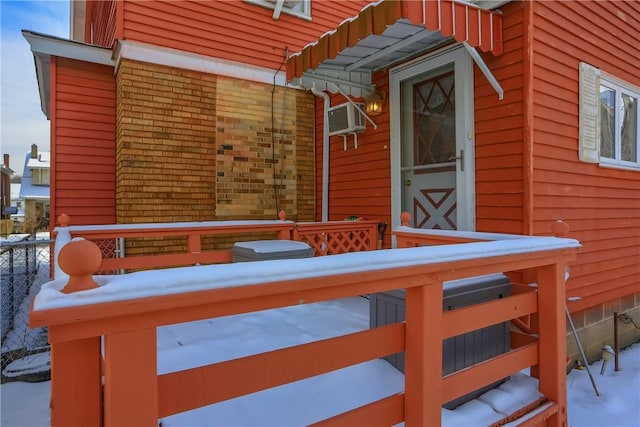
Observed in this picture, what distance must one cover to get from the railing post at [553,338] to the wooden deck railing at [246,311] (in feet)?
0.53

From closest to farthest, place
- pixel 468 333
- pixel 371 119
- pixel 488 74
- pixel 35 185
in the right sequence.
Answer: pixel 468 333, pixel 488 74, pixel 371 119, pixel 35 185

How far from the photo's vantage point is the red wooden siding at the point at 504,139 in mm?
3424

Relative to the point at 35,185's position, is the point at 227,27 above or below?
above

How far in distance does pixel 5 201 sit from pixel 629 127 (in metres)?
27.7

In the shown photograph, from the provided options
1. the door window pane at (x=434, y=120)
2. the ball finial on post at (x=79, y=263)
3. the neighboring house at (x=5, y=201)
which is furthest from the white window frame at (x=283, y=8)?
the neighboring house at (x=5, y=201)

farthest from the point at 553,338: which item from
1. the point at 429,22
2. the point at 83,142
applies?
the point at 83,142

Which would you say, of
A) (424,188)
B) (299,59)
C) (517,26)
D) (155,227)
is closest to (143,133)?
(155,227)

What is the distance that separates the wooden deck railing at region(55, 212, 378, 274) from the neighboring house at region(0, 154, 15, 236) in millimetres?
13749

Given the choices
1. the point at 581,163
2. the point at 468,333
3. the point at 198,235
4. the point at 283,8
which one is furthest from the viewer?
the point at 283,8

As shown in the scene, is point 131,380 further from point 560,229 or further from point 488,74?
point 488,74

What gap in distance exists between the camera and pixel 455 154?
159 inches

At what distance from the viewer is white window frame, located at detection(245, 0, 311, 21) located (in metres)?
5.91

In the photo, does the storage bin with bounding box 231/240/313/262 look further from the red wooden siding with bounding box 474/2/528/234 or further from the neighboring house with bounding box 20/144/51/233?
the neighboring house with bounding box 20/144/51/233

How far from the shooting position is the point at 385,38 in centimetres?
378
